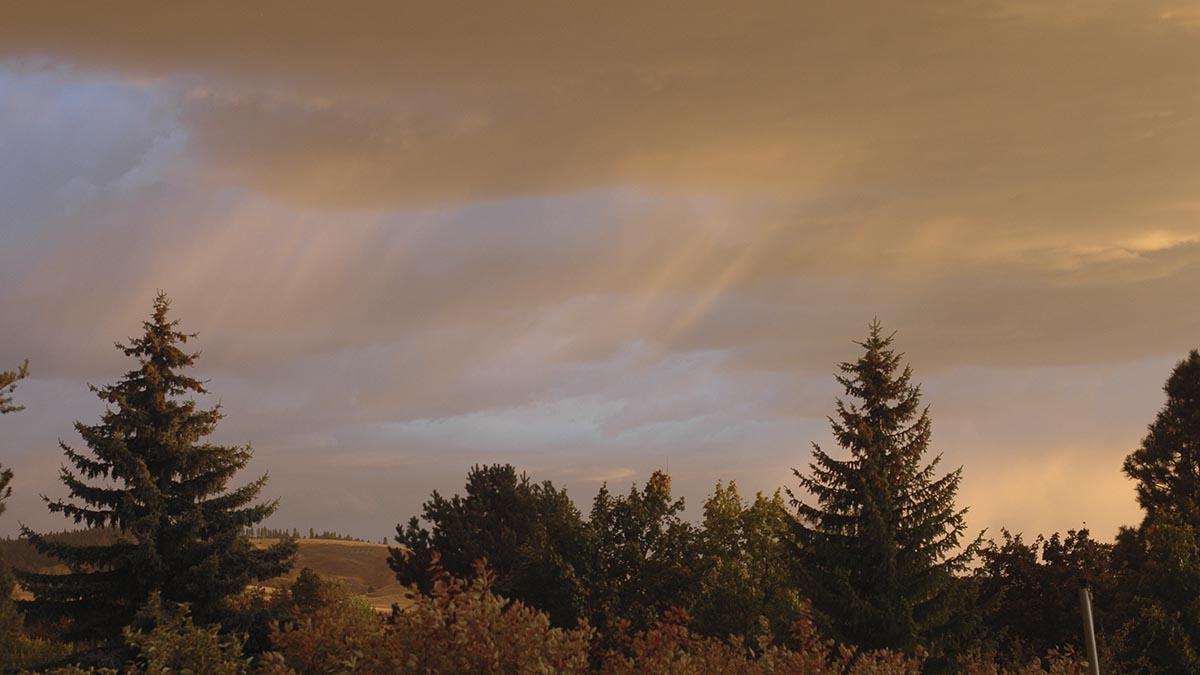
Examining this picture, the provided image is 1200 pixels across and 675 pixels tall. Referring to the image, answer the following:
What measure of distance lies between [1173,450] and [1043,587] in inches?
625

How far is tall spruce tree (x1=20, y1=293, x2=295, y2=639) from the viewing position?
133ft

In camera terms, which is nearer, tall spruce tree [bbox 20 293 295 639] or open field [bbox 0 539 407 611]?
tall spruce tree [bbox 20 293 295 639]

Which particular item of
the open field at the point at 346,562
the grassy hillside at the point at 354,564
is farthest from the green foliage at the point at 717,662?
the grassy hillside at the point at 354,564

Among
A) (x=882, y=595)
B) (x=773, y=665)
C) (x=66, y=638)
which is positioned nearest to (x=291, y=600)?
(x=66, y=638)

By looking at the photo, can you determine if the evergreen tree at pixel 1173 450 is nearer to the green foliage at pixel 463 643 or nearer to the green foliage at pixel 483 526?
the green foliage at pixel 483 526

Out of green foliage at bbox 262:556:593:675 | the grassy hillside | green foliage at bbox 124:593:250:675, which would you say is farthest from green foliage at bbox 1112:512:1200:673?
the grassy hillside

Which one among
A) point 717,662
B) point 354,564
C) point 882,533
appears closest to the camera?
point 717,662

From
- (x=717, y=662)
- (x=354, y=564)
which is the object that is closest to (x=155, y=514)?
(x=717, y=662)

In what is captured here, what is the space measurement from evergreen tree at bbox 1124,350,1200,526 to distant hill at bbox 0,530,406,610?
5736 cm

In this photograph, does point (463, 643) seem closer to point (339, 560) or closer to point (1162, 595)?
point (1162, 595)

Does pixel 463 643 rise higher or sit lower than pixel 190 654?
higher

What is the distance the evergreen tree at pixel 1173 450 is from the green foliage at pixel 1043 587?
10.8 metres

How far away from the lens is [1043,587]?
4388 cm

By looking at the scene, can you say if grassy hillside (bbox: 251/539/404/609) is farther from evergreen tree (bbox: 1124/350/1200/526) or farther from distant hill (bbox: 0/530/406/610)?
evergreen tree (bbox: 1124/350/1200/526)
